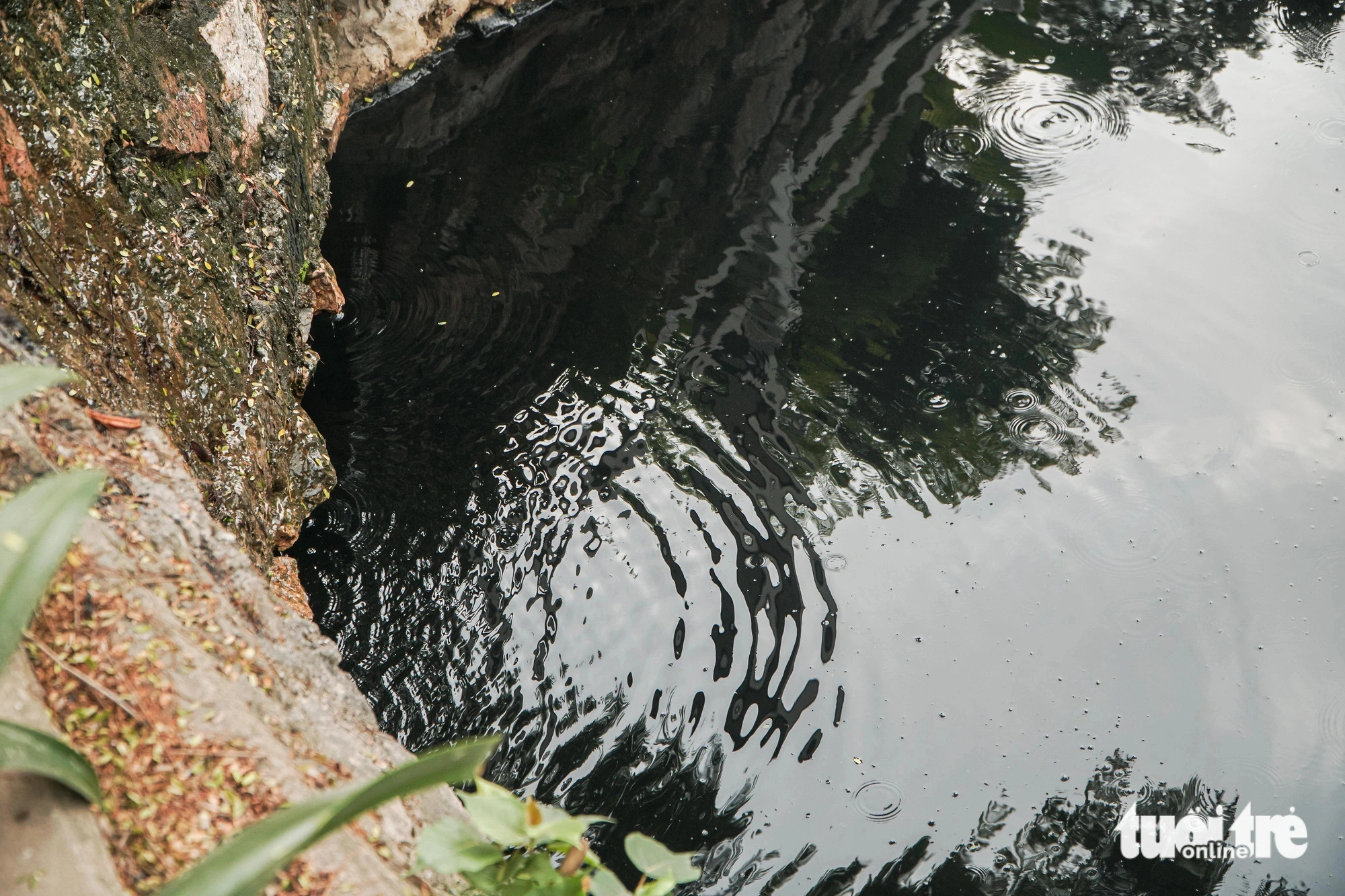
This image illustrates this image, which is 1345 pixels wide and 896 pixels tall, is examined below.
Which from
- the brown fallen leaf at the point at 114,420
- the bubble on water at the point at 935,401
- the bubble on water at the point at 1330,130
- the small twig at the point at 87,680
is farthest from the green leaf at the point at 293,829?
the bubble on water at the point at 1330,130

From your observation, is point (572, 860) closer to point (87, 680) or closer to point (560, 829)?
point (560, 829)

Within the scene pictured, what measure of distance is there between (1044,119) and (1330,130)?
1.68 m

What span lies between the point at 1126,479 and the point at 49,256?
13.1 feet

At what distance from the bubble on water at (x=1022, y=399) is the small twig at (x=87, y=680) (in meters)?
3.79

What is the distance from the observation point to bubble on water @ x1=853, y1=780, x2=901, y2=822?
3086 mm

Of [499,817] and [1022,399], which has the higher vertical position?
[1022,399]

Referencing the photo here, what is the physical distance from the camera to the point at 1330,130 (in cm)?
580

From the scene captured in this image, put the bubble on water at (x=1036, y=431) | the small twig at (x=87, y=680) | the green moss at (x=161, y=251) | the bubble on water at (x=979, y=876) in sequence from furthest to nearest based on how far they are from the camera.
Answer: the bubble on water at (x=1036, y=431) → the bubble on water at (x=979, y=876) → the green moss at (x=161, y=251) → the small twig at (x=87, y=680)

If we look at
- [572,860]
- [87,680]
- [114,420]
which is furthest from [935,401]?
[87,680]

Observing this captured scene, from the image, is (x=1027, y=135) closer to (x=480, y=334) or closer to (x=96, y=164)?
(x=480, y=334)

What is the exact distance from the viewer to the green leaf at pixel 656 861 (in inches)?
55.5

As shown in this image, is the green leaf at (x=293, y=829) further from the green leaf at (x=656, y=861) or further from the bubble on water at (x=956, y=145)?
the bubble on water at (x=956, y=145)

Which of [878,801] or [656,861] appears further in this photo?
[878,801]

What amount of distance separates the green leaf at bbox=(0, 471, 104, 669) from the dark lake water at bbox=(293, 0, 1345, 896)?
1.98 meters
